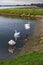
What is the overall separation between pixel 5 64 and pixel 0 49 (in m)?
9.88

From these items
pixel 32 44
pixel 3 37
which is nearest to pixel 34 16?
pixel 3 37

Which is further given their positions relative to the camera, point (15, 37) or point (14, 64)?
point (15, 37)

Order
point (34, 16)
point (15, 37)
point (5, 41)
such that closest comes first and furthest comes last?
point (5, 41), point (15, 37), point (34, 16)

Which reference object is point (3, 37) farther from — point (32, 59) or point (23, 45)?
point (32, 59)

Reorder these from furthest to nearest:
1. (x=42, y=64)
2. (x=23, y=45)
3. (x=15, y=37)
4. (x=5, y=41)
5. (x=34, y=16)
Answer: (x=34, y=16), (x=15, y=37), (x=5, y=41), (x=23, y=45), (x=42, y=64)

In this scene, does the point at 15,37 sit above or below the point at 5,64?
below

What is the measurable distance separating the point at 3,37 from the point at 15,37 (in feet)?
6.39

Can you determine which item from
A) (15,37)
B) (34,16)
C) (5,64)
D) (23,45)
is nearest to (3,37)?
(15,37)

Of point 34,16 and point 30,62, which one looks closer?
point 30,62

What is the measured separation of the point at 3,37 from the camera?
130ft

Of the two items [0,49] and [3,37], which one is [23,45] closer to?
[0,49]

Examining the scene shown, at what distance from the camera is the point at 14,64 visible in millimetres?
20734

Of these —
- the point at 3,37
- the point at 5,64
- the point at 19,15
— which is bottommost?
the point at 19,15

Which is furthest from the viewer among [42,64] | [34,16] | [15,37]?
[34,16]
